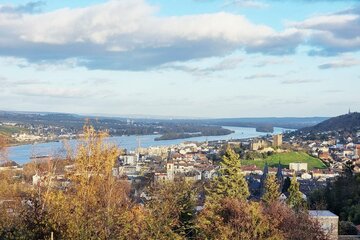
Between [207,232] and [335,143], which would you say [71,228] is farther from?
[335,143]

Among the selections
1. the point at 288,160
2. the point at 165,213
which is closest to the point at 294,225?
the point at 165,213

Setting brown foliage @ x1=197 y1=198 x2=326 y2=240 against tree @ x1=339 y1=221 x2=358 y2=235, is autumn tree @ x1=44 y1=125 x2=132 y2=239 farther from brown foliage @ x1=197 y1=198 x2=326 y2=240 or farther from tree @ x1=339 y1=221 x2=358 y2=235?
tree @ x1=339 y1=221 x2=358 y2=235

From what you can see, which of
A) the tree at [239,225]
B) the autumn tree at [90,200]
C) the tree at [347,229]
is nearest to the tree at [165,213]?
the autumn tree at [90,200]

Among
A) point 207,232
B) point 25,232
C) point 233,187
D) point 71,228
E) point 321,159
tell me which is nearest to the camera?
point 71,228

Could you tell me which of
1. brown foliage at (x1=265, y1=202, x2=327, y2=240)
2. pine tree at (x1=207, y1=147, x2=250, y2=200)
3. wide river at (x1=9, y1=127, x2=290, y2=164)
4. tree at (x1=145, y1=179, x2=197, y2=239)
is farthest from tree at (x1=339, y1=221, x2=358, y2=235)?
wide river at (x1=9, y1=127, x2=290, y2=164)

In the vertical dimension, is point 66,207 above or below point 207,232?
above

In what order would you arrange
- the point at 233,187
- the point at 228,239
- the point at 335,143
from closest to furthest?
the point at 228,239, the point at 233,187, the point at 335,143

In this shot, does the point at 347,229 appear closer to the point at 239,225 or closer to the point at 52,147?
the point at 239,225

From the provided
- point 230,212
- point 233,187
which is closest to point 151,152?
point 233,187
